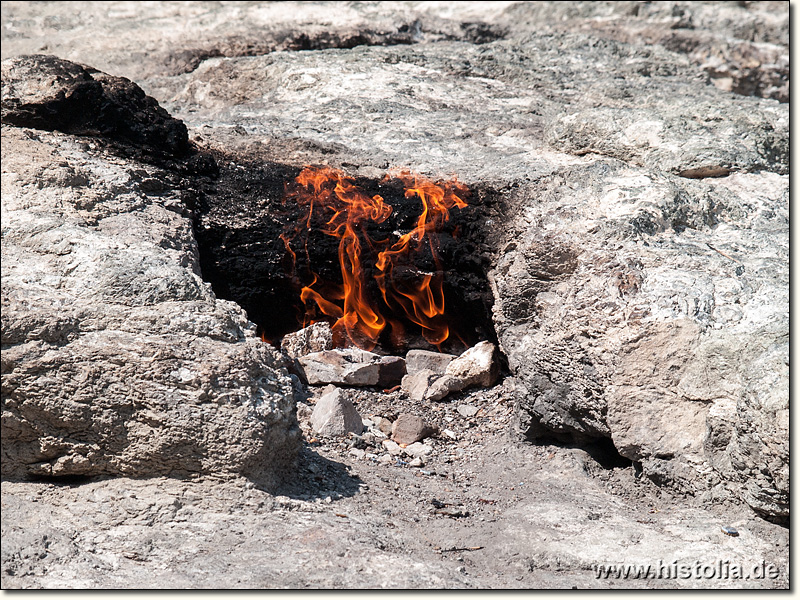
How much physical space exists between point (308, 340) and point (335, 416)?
3.21ft

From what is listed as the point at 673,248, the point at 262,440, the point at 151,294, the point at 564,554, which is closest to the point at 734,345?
the point at 673,248

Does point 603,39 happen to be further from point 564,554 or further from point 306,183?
point 564,554

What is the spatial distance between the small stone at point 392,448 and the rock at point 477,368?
2.30 ft

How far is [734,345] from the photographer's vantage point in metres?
3.88

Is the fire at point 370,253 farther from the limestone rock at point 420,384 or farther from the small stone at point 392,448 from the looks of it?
the small stone at point 392,448

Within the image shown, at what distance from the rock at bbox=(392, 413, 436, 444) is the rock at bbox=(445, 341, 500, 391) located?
0.51 metres

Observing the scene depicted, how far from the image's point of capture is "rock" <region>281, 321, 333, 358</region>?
17.9 ft

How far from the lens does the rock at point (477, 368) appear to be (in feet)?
17.3

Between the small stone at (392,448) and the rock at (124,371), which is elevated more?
the rock at (124,371)

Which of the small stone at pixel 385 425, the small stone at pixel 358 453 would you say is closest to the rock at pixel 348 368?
the small stone at pixel 385 425

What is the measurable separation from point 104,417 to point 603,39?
646cm

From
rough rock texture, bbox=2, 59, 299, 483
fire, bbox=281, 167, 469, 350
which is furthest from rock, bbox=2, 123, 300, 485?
fire, bbox=281, 167, 469, 350

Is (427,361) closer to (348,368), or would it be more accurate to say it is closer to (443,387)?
(443,387)

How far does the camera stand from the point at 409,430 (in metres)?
4.76
